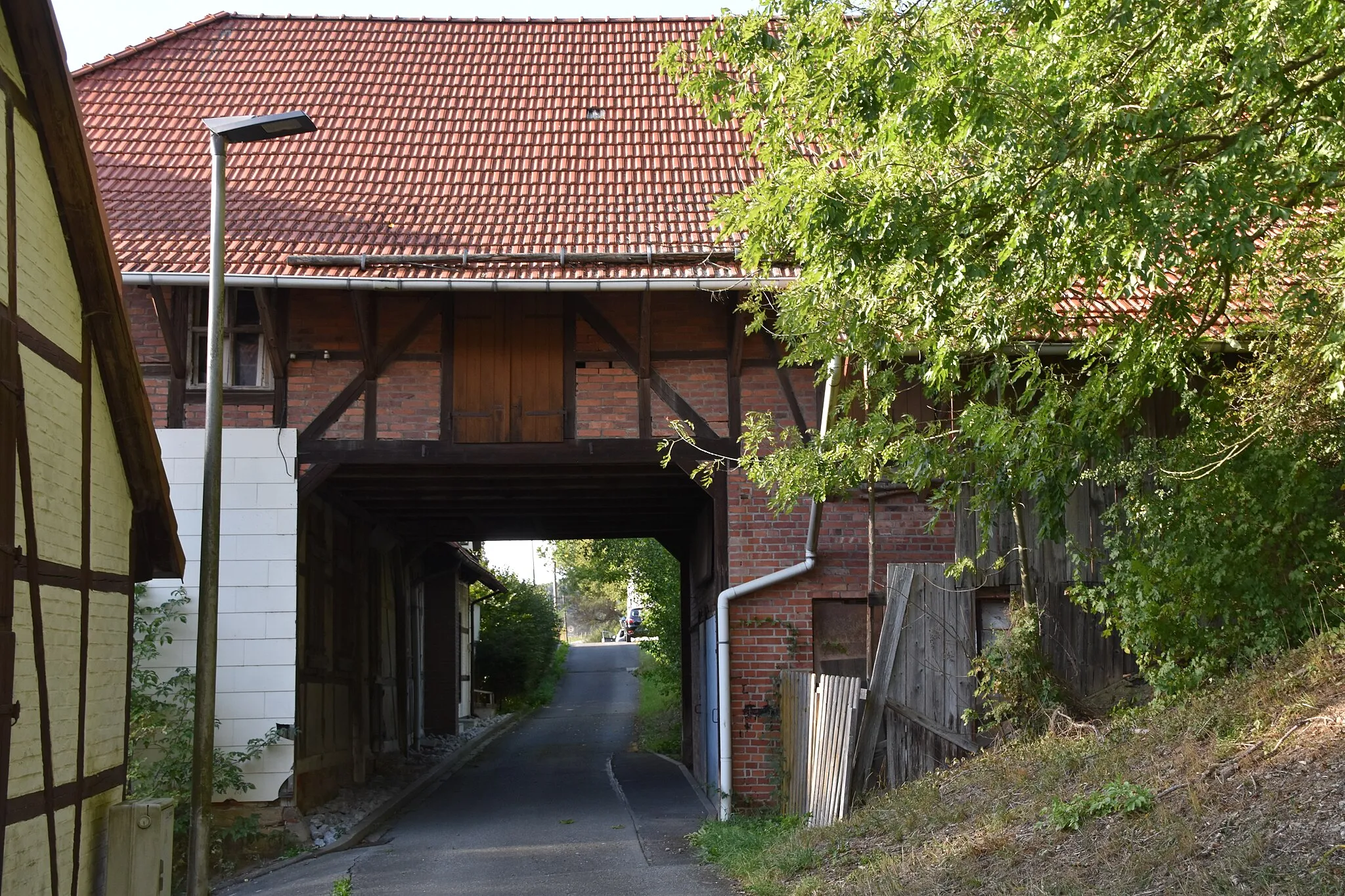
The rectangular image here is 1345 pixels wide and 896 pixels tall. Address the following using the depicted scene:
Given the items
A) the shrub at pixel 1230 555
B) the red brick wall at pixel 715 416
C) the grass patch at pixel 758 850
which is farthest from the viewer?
the red brick wall at pixel 715 416

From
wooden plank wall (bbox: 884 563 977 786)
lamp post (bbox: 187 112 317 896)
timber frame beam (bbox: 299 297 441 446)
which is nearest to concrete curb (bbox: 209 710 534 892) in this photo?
lamp post (bbox: 187 112 317 896)

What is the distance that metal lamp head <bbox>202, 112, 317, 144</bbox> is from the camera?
8.39 meters

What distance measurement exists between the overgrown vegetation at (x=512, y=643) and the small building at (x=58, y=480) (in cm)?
2709

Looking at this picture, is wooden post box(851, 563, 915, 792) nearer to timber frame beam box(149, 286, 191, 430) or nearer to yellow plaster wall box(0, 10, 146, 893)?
yellow plaster wall box(0, 10, 146, 893)

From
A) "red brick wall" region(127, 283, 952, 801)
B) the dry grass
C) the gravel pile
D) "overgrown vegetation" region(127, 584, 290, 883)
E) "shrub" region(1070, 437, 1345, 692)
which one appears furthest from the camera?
the gravel pile

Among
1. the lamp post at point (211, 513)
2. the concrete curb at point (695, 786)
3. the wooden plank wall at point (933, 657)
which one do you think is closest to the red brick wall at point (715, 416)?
the wooden plank wall at point (933, 657)

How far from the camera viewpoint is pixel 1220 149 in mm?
7004

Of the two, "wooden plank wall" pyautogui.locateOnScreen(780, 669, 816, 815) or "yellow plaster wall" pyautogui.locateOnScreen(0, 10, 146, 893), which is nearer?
"yellow plaster wall" pyautogui.locateOnScreen(0, 10, 146, 893)

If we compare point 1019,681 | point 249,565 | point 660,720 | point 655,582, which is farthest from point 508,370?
point 660,720

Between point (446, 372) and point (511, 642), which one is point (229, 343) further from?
point (511, 642)

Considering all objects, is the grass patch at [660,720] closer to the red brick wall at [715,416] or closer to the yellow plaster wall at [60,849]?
the red brick wall at [715,416]

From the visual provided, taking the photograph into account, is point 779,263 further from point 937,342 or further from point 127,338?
point 127,338

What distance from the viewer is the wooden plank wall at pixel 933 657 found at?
11320mm

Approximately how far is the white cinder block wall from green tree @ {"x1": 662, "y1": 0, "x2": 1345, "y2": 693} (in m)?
5.87
